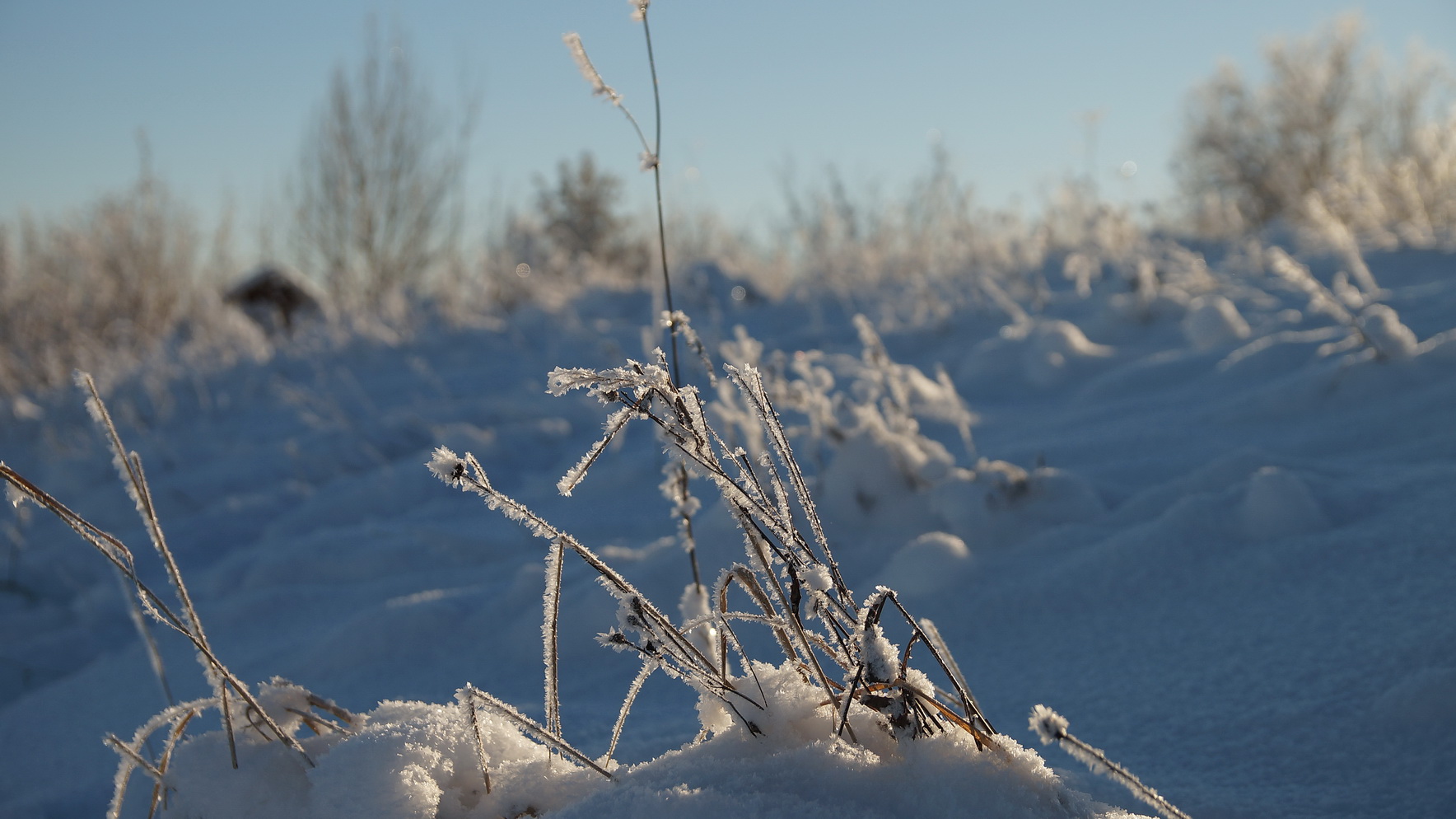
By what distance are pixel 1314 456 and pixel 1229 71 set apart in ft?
56.3

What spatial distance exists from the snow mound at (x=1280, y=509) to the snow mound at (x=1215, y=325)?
1613mm

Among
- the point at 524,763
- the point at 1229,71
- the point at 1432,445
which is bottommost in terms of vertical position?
the point at 524,763

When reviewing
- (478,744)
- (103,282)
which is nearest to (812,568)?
(478,744)

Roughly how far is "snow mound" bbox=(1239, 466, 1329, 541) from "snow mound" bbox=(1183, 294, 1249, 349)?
1613 mm

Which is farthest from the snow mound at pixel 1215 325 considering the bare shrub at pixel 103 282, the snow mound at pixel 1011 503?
the bare shrub at pixel 103 282

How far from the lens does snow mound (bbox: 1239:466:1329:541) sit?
1544mm

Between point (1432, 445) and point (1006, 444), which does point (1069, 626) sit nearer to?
point (1432, 445)

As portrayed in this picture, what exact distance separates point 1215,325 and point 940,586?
1965mm

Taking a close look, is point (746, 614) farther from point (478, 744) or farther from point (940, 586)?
point (940, 586)

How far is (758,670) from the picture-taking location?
85 cm

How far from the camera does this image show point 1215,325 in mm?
3062

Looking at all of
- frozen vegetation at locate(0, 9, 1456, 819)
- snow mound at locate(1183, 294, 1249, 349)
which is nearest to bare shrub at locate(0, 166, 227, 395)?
frozen vegetation at locate(0, 9, 1456, 819)

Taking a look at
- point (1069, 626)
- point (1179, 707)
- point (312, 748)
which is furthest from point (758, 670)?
point (1069, 626)

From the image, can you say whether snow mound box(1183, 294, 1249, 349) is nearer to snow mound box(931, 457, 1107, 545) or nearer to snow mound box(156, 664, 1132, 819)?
snow mound box(931, 457, 1107, 545)
